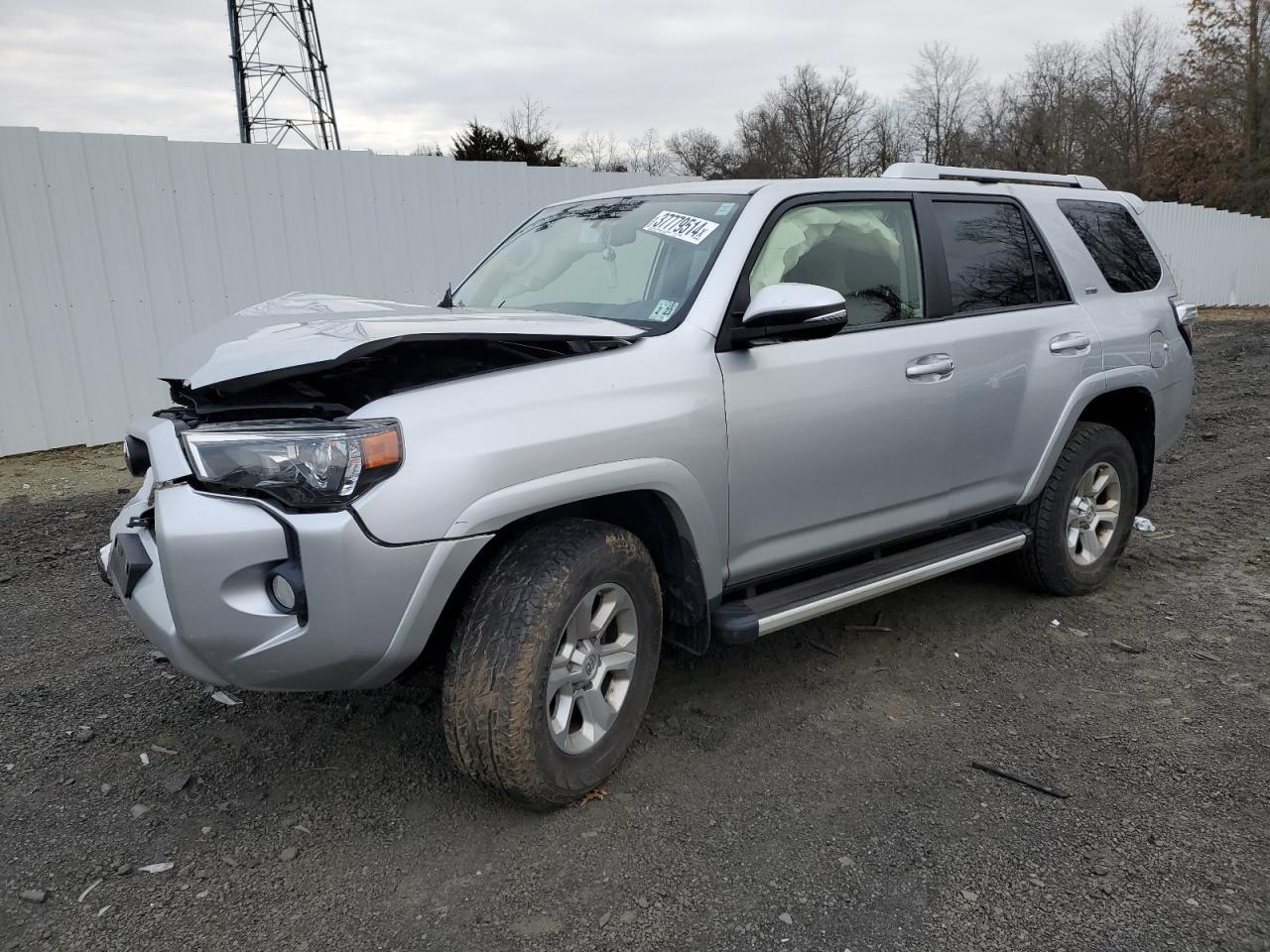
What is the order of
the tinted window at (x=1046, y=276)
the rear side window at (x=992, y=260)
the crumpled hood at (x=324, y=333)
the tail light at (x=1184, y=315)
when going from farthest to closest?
the tail light at (x=1184, y=315) < the tinted window at (x=1046, y=276) < the rear side window at (x=992, y=260) < the crumpled hood at (x=324, y=333)

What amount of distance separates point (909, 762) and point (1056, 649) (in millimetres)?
1299

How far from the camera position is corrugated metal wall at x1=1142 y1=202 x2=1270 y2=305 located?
22.8 meters

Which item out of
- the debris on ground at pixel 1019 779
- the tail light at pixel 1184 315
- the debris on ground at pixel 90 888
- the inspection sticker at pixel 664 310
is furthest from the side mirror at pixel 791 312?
the tail light at pixel 1184 315

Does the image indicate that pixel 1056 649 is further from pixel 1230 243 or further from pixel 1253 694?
pixel 1230 243

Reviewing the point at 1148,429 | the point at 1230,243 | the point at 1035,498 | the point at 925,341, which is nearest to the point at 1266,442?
the point at 1148,429

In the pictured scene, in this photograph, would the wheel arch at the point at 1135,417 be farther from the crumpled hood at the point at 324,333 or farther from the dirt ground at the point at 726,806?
the crumpled hood at the point at 324,333

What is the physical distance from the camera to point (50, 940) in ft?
7.61

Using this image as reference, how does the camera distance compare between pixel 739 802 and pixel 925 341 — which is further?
pixel 925 341

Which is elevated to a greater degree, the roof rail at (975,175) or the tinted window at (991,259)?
the roof rail at (975,175)

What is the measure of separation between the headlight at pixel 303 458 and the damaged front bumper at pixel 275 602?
0.18ft

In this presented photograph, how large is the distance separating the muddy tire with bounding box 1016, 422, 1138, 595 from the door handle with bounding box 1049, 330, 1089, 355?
41 cm

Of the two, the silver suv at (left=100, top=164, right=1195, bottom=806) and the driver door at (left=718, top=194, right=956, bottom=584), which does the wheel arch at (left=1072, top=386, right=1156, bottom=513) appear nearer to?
the silver suv at (left=100, top=164, right=1195, bottom=806)

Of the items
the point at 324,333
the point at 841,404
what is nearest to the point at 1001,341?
the point at 841,404

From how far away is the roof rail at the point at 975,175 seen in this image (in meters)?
4.04
